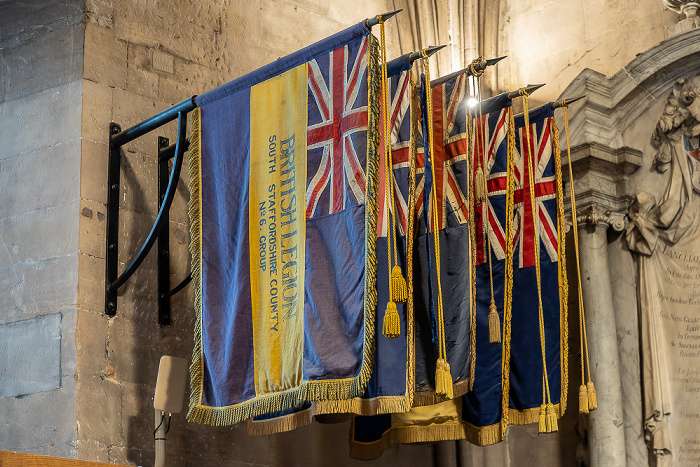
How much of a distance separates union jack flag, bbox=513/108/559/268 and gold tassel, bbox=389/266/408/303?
1389 mm

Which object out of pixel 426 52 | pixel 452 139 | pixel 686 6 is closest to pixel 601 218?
pixel 686 6

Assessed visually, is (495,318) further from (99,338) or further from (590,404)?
(99,338)

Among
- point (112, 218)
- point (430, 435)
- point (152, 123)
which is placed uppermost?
point (152, 123)

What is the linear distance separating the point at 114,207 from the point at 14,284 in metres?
0.58

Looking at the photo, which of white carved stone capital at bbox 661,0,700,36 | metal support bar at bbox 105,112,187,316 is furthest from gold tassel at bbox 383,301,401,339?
white carved stone capital at bbox 661,0,700,36

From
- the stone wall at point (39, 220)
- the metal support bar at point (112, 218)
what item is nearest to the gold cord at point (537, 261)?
the metal support bar at point (112, 218)

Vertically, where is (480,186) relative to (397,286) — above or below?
above

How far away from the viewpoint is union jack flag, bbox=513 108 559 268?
16.9 feet

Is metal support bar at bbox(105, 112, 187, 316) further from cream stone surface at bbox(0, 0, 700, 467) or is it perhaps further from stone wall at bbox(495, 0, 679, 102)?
stone wall at bbox(495, 0, 679, 102)

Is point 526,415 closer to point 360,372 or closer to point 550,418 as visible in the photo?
point 550,418

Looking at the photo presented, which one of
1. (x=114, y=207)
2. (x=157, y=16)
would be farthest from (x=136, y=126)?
(x=157, y=16)

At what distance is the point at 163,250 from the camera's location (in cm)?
511

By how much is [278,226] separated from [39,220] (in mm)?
1344

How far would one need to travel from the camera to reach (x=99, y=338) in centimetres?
475
